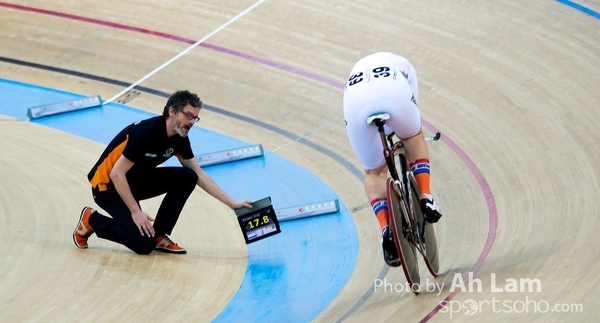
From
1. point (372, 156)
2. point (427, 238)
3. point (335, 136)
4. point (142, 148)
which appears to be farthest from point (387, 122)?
point (335, 136)

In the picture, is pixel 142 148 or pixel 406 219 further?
pixel 142 148

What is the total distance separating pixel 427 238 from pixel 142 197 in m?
1.64

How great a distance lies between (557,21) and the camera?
25.1 ft

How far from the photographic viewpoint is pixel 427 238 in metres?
4.79

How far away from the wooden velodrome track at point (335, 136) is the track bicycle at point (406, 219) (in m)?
0.15

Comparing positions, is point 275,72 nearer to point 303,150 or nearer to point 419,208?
point 303,150

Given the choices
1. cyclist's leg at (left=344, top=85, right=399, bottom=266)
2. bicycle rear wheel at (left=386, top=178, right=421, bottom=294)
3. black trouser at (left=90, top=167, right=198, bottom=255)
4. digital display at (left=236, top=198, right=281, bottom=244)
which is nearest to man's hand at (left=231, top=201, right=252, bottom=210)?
digital display at (left=236, top=198, right=281, bottom=244)

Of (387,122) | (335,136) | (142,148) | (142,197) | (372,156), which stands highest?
(335,136)

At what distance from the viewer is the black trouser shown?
538cm

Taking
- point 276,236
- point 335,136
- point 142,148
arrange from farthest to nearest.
A: point 335,136, point 276,236, point 142,148

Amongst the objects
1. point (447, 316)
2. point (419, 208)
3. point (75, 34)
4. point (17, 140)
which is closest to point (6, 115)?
point (17, 140)

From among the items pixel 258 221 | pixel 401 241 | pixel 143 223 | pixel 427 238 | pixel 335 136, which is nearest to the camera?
pixel 401 241

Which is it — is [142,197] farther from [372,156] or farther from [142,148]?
[372,156]

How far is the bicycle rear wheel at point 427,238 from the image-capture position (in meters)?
4.69
